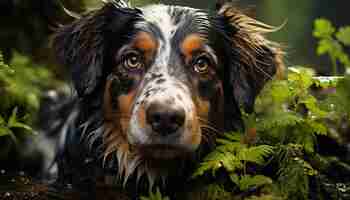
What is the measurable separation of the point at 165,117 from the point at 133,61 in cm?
80

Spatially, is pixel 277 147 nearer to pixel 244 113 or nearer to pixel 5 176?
pixel 244 113

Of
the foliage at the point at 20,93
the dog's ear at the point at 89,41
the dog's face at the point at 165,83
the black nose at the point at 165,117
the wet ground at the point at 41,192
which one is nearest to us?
the black nose at the point at 165,117

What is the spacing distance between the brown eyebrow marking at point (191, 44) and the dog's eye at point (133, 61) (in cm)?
31

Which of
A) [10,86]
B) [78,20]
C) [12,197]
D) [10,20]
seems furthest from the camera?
[10,20]

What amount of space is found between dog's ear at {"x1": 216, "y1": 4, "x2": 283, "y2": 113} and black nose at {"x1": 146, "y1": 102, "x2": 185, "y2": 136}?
0.99 metres

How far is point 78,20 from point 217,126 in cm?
139

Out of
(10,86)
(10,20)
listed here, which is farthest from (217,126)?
(10,20)

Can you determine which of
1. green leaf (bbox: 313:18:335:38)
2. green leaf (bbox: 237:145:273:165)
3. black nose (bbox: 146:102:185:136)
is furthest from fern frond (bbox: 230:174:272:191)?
green leaf (bbox: 313:18:335:38)

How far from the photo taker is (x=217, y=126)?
5.25 metres

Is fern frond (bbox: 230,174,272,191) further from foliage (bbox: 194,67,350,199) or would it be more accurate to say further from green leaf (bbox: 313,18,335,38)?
green leaf (bbox: 313,18,335,38)

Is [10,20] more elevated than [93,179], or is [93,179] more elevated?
[10,20]

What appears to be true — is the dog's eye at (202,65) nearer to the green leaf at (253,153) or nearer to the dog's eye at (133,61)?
the dog's eye at (133,61)

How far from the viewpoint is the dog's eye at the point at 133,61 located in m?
5.09

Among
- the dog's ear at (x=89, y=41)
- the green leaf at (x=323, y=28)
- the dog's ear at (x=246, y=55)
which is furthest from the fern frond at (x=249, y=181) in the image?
the green leaf at (x=323, y=28)
